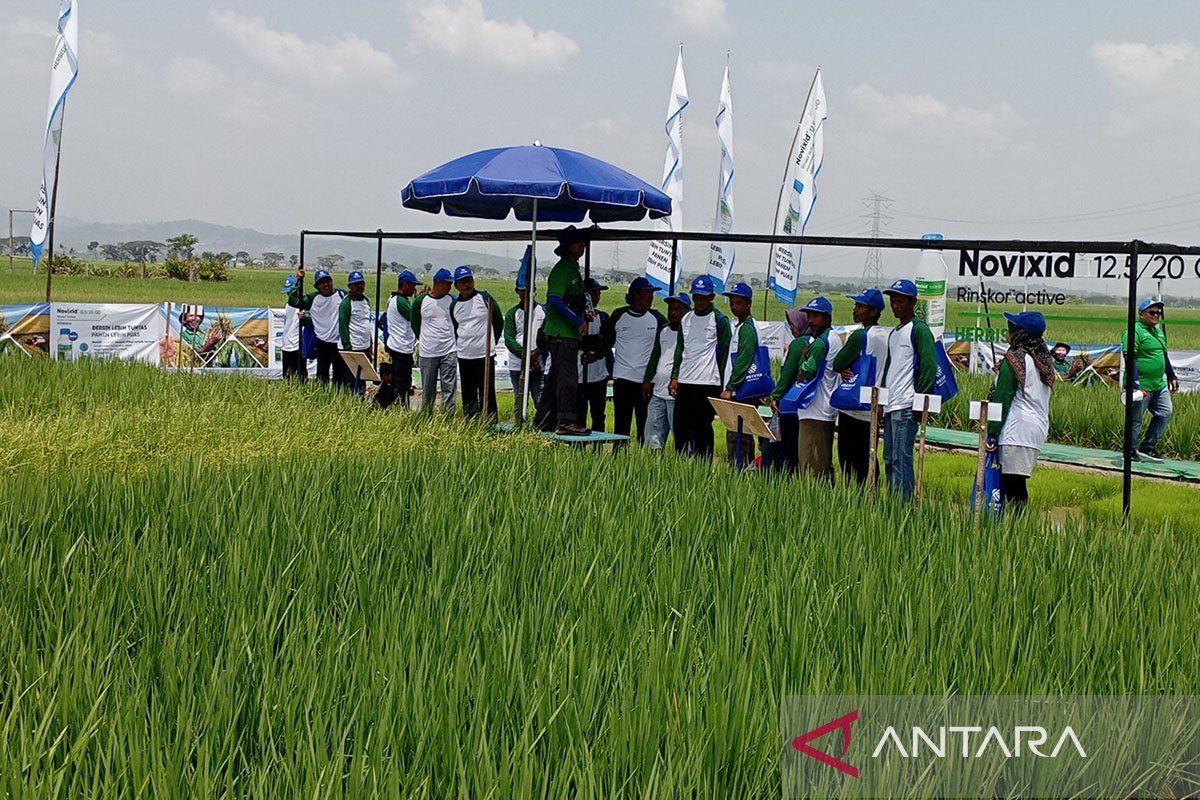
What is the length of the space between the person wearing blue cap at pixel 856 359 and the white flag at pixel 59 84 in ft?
40.2

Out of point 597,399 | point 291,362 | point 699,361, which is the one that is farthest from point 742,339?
point 291,362

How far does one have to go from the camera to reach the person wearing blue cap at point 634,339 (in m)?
9.55

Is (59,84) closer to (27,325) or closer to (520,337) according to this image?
(27,325)

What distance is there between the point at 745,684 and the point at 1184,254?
17.3ft

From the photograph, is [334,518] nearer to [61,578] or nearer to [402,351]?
[61,578]

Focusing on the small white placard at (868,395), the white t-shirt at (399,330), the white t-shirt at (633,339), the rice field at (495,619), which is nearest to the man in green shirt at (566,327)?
the white t-shirt at (633,339)

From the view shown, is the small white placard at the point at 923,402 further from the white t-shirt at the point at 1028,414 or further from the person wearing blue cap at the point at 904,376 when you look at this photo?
the white t-shirt at the point at 1028,414

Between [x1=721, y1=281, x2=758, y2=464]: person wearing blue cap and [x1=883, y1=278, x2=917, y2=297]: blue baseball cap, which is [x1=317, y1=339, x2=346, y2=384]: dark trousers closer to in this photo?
[x1=721, y1=281, x2=758, y2=464]: person wearing blue cap

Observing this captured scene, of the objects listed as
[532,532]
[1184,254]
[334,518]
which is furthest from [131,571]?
[1184,254]

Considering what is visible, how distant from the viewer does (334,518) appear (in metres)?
4.91

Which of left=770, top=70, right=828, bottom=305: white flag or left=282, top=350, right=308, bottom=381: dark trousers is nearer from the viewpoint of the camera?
left=282, top=350, right=308, bottom=381: dark trousers

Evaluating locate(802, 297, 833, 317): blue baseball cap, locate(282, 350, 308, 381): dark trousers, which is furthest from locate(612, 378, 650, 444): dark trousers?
locate(282, 350, 308, 381): dark trousers

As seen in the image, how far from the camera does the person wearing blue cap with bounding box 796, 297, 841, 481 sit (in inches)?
316

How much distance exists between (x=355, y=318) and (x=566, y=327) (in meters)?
4.13
